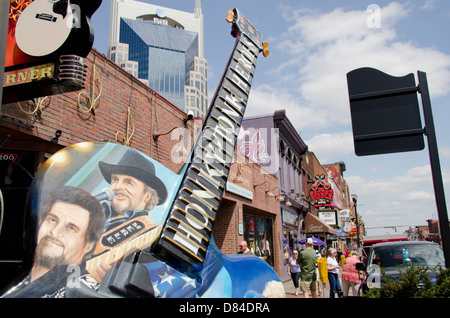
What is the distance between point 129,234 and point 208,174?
169 cm

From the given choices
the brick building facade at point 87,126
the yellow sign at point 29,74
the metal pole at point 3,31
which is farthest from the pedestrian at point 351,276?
the metal pole at point 3,31

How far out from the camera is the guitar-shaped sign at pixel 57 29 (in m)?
5.34

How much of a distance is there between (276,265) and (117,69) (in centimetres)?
1375

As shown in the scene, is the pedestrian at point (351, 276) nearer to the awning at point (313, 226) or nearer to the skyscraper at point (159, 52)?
the awning at point (313, 226)

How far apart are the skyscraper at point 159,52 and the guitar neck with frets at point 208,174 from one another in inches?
5634

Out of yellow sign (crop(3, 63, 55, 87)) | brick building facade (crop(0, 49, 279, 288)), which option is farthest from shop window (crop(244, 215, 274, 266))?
yellow sign (crop(3, 63, 55, 87))

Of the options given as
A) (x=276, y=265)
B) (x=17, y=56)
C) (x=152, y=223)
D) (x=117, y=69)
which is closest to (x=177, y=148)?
(x=117, y=69)

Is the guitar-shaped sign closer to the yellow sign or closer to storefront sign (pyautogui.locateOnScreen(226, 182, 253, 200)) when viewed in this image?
the yellow sign

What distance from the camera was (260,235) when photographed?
1838 centimetres

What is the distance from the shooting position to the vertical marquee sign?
531 centimetres

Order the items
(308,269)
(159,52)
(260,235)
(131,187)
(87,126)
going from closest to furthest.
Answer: (131,187) → (87,126) → (308,269) → (260,235) → (159,52)

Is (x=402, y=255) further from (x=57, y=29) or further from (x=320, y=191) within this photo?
(x=320, y=191)

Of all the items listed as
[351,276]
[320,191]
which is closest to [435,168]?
[351,276]

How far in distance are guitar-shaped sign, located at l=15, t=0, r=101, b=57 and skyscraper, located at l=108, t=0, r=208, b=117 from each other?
144692 millimetres
